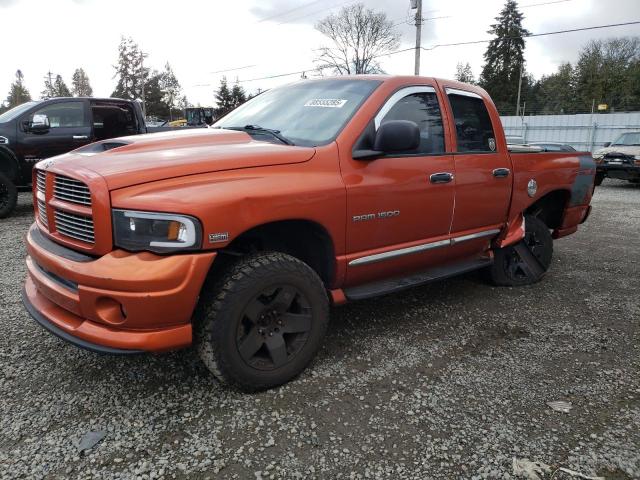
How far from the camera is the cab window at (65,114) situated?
312 inches

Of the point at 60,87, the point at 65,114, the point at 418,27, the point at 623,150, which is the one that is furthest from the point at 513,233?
the point at 60,87

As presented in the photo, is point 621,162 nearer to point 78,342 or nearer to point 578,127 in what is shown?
point 578,127

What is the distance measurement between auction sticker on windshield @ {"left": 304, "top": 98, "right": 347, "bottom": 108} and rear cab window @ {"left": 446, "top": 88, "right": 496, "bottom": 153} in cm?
100

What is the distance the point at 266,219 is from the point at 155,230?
56 cm

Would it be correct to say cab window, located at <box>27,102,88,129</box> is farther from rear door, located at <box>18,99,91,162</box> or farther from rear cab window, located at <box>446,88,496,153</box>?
rear cab window, located at <box>446,88,496,153</box>

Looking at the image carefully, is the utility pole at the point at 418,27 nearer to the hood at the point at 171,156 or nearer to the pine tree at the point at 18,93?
the hood at the point at 171,156

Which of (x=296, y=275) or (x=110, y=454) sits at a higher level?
(x=296, y=275)

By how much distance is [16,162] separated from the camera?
7473 mm

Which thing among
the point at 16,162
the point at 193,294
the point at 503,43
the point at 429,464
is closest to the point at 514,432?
the point at 429,464

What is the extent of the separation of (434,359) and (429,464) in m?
1.03

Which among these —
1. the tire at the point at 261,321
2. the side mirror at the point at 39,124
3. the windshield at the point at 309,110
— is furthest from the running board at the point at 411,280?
the side mirror at the point at 39,124

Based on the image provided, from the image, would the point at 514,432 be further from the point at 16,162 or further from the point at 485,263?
the point at 16,162

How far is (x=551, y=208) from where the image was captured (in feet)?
16.5

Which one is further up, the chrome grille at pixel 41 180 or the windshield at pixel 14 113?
the windshield at pixel 14 113
